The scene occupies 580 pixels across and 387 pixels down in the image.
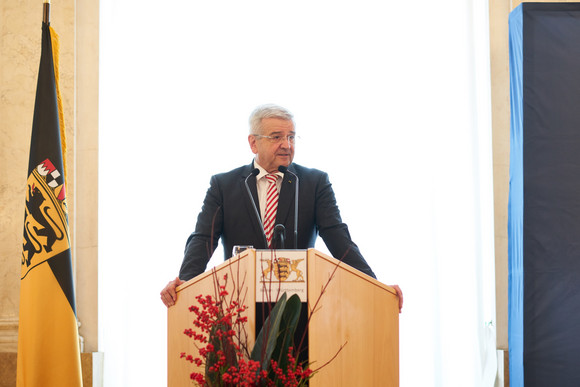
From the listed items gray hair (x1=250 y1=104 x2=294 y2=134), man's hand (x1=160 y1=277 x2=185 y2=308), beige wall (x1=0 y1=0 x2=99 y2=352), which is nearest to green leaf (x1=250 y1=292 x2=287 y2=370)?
man's hand (x1=160 y1=277 x2=185 y2=308)

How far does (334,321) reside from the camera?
2.27 metres

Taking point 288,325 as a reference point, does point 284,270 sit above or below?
above

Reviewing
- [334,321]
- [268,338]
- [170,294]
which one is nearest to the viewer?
[268,338]

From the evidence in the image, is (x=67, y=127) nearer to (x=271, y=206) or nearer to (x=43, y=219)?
(x=43, y=219)

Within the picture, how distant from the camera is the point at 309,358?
7.29 ft

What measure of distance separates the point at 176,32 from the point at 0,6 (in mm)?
1176

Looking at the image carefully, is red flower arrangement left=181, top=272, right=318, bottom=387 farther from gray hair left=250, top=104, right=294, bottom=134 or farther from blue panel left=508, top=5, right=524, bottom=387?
blue panel left=508, top=5, right=524, bottom=387

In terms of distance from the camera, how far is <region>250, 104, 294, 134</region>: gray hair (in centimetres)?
313

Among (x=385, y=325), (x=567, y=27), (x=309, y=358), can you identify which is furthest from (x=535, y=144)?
(x=309, y=358)

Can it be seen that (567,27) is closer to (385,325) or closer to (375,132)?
(375,132)

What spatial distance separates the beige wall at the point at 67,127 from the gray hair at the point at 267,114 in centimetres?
162

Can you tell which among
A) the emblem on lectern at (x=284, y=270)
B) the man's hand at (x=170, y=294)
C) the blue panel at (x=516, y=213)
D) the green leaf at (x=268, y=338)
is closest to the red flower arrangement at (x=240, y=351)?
the green leaf at (x=268, y=338)

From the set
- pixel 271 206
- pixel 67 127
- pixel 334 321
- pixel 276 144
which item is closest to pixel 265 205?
pixel 271 206

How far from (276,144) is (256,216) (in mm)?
372
